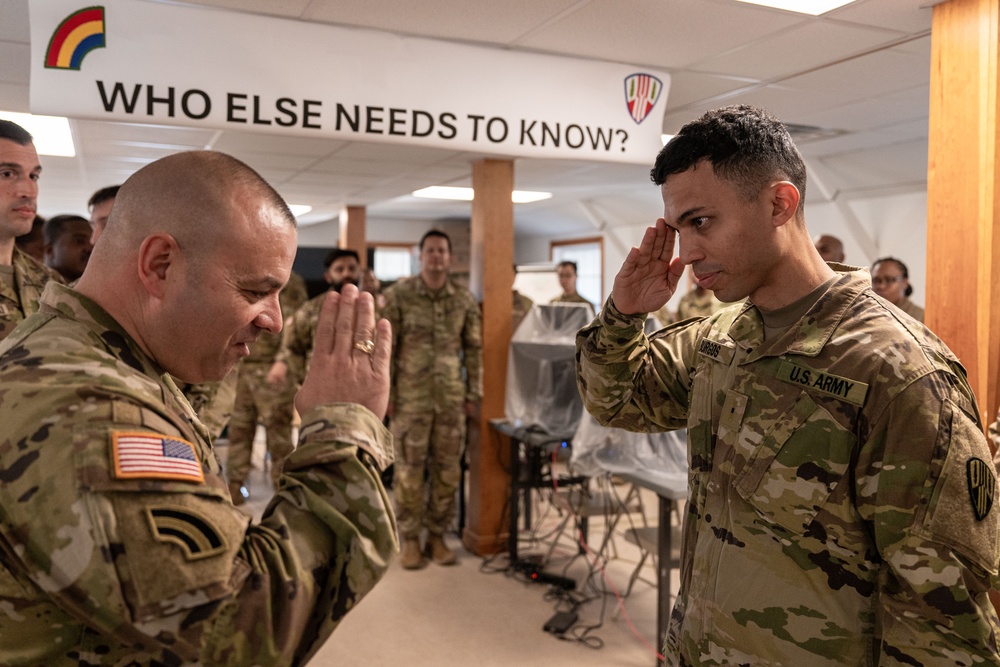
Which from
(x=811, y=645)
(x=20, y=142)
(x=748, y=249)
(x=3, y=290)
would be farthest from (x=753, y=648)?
(x=20, y=142)

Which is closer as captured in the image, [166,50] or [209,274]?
[209,274]

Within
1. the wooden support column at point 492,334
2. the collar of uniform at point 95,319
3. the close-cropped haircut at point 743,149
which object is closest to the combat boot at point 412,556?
the wooden support column at point 492,334

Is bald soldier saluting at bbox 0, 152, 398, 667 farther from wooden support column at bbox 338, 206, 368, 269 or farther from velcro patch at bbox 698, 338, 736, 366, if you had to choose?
wooden support column at bbox 338, 206, 368, 269

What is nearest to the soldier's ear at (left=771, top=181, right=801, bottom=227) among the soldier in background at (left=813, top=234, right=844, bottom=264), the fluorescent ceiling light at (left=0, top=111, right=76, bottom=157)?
the soldier in background at (left=813, top=234, right=844, bottom=264)

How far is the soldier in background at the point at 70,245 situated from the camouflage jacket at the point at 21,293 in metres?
0.70

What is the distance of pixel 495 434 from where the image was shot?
4625 millimetres

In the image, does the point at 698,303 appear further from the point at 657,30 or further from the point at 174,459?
the point at 174,459

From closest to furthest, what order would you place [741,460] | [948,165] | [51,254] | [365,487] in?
1. [365,487]
2. [741,460]
3. [948,165]
4. [51,254]

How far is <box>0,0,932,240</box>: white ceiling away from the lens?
9.57 ft

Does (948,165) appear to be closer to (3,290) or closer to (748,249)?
(748,249)

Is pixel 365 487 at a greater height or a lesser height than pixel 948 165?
A: lesser

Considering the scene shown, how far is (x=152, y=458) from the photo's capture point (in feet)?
2.55

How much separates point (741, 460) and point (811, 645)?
311mm

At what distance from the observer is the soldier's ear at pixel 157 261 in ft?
3.06
